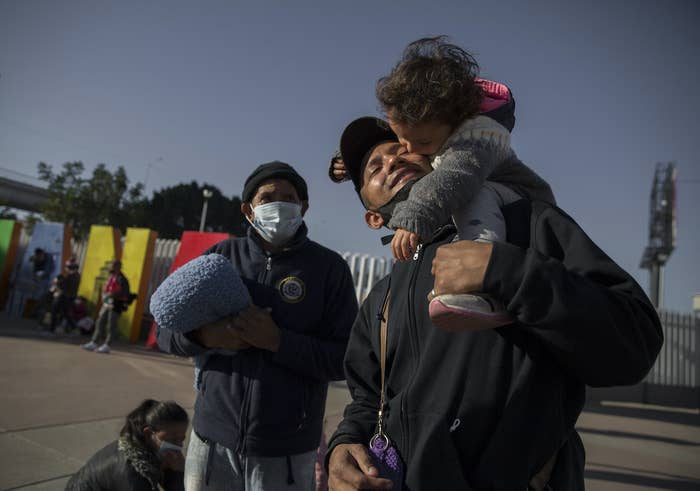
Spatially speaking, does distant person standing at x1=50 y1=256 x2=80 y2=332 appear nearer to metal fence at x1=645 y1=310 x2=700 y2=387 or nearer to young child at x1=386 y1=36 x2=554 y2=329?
young child at x1=386 y1=36 x2=554 y2=329

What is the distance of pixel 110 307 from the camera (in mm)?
9570

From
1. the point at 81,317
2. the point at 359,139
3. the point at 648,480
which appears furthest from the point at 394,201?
the point at 81,317

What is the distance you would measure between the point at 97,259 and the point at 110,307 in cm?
384

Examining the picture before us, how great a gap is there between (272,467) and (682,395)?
1329 centimetres

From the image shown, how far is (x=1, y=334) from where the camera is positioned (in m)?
9.73

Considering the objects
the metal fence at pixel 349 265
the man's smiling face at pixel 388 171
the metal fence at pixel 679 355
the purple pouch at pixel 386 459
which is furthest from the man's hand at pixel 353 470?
the metal fence at pixel 679 355

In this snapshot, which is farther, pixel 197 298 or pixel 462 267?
pixel 197 298

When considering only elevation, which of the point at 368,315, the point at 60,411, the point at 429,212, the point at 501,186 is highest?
the point at 501,186

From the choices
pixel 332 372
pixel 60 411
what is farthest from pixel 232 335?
pixel 60 411

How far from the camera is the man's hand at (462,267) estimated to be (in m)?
0.97

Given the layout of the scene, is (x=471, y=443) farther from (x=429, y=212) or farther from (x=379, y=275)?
(x=379, y=275)

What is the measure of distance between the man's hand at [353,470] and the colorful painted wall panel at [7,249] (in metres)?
16.9

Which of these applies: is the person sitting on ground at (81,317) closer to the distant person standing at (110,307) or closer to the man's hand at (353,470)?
the distant person standing at (110,307)

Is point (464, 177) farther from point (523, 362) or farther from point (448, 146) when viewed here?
point (523, 362)
